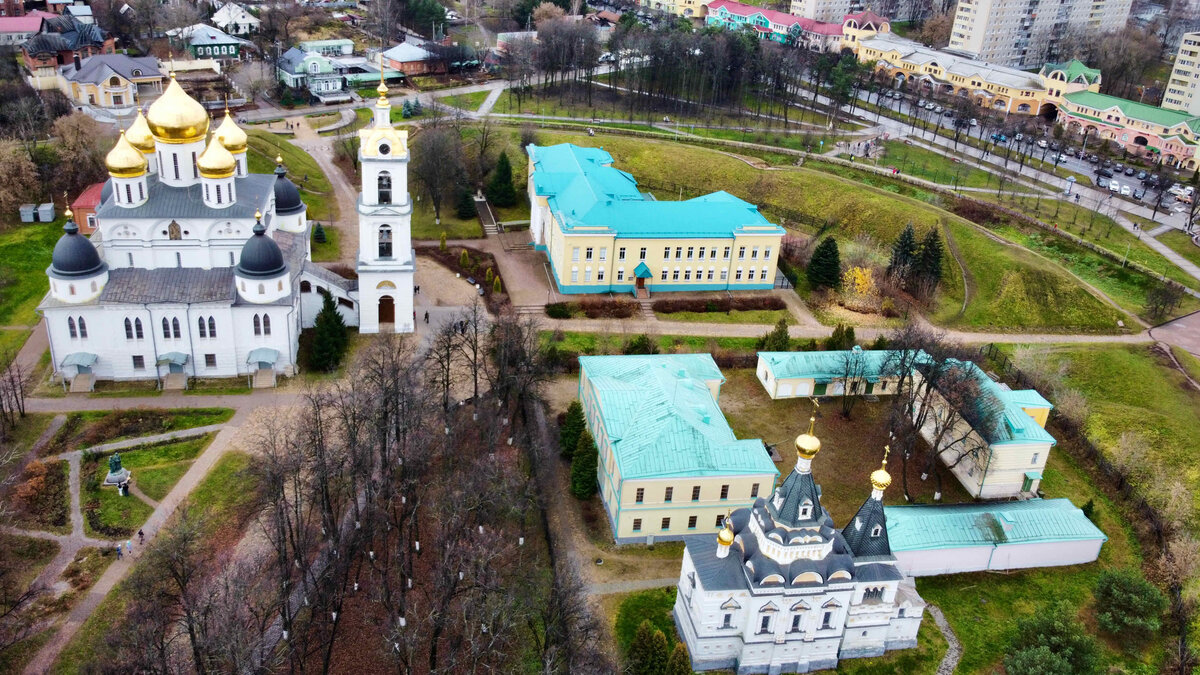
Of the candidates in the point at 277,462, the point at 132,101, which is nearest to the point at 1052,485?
the point at 277,462

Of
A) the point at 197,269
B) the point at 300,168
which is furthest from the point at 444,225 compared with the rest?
the point at 197,269

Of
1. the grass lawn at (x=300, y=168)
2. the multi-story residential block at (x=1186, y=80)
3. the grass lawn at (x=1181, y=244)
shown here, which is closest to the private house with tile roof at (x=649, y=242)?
the grass lawn at (x=300, y=168)

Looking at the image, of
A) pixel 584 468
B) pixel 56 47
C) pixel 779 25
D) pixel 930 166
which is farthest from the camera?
pixel 779 25

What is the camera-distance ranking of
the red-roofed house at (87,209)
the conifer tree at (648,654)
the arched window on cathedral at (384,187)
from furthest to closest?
1. the red-roofed house at (87,209)
2. the arched window on cathedral at (384,187)
3. the conifer tree at (648,654)

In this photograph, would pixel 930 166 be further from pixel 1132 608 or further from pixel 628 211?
pixel 1132 608

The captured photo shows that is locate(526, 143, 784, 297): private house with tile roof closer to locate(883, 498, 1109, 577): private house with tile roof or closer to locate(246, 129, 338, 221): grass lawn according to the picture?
locate(246, 129, 338, 221): grass lawn

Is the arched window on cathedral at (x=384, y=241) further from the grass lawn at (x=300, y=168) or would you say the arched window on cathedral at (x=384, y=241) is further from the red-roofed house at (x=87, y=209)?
the red-roofed house at (x=87, y=209)

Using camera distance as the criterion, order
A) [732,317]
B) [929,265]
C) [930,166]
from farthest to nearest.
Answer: [930,166], [929,265], [732,317]
